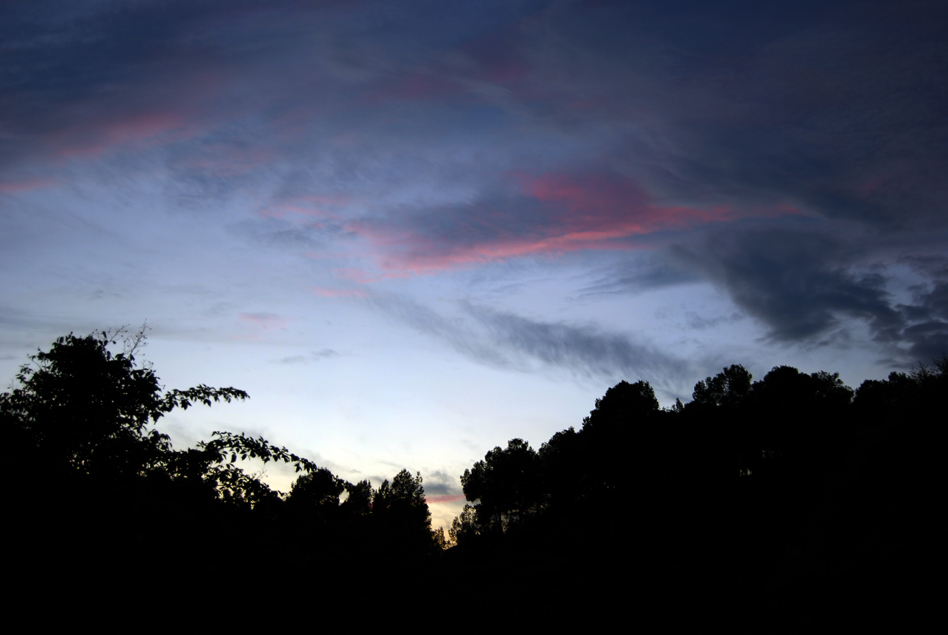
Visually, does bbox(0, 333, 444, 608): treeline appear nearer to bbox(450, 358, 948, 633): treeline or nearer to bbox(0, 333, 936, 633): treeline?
bbox(0, 333, 936, 633): treeline

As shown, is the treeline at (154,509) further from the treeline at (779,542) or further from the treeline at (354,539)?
the treeline at (779,542)

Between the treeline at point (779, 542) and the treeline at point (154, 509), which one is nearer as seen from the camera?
the treeline at point (154, 509)

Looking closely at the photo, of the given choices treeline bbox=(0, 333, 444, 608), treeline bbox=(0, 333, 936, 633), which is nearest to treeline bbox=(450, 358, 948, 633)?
treeline bbox=(0, 333, 936, 633)

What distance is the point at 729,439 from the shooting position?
50250 mm

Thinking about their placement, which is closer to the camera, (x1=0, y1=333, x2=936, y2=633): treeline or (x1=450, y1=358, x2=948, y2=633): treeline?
(x1=0, y1=333, x2=936, y2=633): treeline

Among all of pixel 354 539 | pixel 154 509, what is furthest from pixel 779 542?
pixel 154 509

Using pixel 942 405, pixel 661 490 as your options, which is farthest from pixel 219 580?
pixel 661 490

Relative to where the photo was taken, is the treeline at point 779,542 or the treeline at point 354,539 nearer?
the treeline at point 354,539

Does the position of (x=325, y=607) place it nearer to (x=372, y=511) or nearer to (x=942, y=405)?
(x=372, y=511)

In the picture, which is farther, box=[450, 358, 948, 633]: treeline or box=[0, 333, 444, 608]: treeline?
box=[450, 358, 948, 633]: treeline

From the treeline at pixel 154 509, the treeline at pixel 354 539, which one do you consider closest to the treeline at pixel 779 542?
the treeline at pixel 354 539

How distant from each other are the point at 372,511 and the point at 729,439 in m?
52.2

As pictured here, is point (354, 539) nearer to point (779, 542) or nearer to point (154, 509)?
point (154, 509)

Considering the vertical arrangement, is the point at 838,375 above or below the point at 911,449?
above
